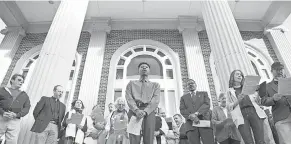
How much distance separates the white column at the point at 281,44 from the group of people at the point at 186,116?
6743 mm

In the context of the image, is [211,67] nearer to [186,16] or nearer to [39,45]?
[186,16]

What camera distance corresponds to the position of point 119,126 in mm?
3109

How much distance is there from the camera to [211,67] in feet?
28.2

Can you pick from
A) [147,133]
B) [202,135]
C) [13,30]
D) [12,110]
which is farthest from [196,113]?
[13,30]

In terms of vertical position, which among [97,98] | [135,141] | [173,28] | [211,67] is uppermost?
[173,28]

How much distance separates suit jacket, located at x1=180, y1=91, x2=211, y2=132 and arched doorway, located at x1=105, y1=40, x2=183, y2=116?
449 centimetres

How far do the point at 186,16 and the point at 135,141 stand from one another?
8147 millimetres

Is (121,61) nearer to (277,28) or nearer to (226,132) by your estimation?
(226,132)

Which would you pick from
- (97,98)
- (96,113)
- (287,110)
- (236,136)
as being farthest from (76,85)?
(287,110)

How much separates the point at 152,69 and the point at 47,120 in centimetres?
601

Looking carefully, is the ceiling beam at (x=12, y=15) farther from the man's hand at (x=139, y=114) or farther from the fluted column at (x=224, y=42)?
the man's hand at (x=139, y=114)

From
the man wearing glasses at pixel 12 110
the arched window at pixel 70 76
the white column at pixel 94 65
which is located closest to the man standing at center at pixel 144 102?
the man wearing glasses at pixel 12 110

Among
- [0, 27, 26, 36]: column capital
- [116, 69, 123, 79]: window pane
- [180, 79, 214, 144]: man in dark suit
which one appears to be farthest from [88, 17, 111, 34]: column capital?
[180, 79, 214, 144]: man in dark suit

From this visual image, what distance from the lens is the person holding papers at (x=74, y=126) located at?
356 cm
